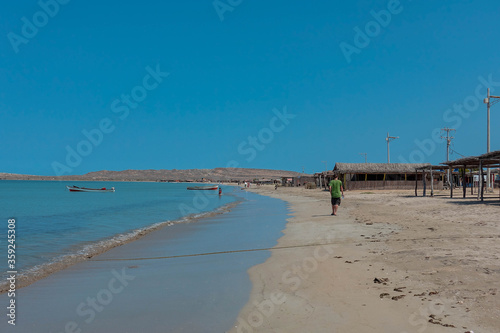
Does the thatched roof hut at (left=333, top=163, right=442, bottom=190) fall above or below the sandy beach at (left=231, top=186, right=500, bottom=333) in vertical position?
above

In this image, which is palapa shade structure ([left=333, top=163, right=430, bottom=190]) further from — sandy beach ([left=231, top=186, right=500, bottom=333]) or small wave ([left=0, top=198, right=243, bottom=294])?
sandy beach ([left=231, top=186, right=500, bottom=333])

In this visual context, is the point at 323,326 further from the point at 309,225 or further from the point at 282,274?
the point at 309,225

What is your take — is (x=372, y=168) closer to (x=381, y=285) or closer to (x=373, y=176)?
(x=373, y=176)

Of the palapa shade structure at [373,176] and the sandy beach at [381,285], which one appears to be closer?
the sandy beach at [381,285]

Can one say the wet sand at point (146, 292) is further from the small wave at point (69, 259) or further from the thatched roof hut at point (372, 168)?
the thatched roof hut at point (372, 168)

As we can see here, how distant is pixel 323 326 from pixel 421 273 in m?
2.36

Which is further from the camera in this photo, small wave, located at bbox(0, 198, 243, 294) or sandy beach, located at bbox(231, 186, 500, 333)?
small wave, located at bbox(0, 198, 243, 294)

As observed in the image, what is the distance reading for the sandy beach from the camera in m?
3.93

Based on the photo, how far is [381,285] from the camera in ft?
16.9

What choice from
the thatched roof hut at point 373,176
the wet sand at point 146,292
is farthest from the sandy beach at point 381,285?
the thatched roof hut at point 373,176

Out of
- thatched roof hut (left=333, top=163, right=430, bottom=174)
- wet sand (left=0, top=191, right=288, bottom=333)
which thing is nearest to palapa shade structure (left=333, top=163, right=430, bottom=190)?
thatched roof hut (left=333, top=163, right=430, bottom=174)

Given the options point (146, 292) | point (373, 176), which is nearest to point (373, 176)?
point (373, 176)

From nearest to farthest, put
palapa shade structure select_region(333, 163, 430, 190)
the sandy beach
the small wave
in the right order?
the sandy beach → the small wave → palapa shade structure select_region(333, 163, 430, 190)

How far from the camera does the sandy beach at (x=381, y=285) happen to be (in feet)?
12.9
